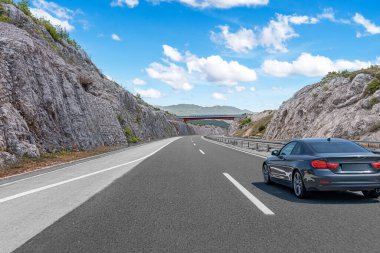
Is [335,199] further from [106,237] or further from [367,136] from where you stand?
[367,136]

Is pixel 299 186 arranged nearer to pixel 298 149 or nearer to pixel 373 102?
pixel 298 149

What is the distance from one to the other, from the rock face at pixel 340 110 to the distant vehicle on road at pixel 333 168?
18.0 m

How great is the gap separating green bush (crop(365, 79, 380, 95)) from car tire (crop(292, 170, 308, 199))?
82.0 feet

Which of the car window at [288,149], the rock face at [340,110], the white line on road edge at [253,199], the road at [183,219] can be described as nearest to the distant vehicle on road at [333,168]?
the road at [183,219]

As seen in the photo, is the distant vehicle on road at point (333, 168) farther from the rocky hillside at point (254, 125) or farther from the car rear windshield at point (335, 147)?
the rocky hillside at point (254, 125)

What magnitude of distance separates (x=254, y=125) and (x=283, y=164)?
63.8m

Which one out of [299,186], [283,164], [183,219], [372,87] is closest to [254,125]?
[372,87]

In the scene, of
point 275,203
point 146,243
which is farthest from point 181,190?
point 146,243

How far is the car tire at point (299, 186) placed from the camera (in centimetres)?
716

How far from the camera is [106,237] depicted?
467 cm

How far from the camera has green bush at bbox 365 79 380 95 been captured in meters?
28.8

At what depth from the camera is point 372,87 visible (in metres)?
29.1

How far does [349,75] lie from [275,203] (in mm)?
31706

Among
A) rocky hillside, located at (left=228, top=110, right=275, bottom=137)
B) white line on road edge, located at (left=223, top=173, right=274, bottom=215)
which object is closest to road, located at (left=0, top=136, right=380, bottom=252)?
white line on road edge, located at (left=223, top=173, right=274, bottom=215)
